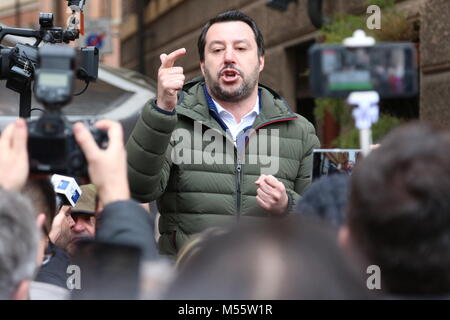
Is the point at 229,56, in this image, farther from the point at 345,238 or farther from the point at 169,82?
the point at 345,238

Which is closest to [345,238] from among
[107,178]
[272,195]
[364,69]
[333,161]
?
[364,69]

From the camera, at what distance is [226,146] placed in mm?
3254

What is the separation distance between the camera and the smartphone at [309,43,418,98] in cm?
163

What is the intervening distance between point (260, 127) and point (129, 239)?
177cm

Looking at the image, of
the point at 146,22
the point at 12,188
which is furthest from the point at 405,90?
the point at 146,22

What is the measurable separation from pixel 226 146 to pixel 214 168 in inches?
3.4

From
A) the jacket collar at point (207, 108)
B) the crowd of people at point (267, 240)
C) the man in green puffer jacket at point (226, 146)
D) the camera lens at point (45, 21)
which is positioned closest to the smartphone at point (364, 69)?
the crowd of people at point (267, 240)

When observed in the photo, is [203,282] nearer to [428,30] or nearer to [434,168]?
[434,168]

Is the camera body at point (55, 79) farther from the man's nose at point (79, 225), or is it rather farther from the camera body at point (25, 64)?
the man's nose at point (79, 225)

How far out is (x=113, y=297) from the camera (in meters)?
1.50

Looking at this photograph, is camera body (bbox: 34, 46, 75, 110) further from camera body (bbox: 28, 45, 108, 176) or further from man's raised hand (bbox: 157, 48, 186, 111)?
man's raised hand (bbox: 157, 48, 186, 111)

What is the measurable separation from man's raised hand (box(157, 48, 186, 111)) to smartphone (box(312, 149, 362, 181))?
1.78ft

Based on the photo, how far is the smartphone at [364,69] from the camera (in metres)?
1.63

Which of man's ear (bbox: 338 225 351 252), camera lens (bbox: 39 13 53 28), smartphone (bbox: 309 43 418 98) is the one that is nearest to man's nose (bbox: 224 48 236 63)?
camera lens (bbox: 39 13 53 28)
